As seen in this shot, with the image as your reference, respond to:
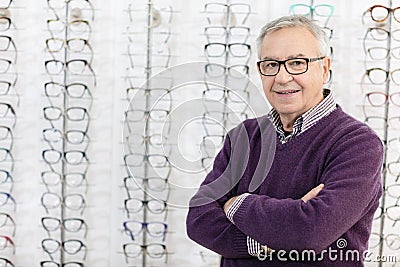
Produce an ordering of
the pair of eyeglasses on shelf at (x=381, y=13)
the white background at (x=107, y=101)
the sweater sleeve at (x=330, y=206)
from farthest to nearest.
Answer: the white background at (x=107, y=101)
the pair of eyeglasses on shelf at (x=381, y=13)
the sweater sleeve at (x=330, y=206)

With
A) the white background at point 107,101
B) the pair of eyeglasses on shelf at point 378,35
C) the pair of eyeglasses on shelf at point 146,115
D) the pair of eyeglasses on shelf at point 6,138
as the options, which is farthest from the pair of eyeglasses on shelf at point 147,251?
the pair of eyeglasses on shelf at point 378,35

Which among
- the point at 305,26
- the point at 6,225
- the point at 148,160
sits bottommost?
the point at 6,225

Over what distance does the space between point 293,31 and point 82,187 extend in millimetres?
1556

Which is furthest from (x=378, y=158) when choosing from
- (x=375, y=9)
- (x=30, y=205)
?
(x=30, y=205)

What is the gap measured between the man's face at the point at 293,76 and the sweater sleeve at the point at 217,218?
23cm

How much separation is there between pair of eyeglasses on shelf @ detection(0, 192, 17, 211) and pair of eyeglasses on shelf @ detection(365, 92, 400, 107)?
Result: 1574mm

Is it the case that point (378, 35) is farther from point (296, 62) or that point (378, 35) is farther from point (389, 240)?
point (296, 62)

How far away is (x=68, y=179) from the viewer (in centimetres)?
285

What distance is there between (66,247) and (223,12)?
48.1 inches

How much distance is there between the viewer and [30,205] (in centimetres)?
284

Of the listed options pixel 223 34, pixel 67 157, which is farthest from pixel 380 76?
pixel 67 157

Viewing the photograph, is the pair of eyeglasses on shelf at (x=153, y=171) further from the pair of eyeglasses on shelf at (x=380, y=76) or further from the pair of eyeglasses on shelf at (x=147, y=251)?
the pair of eyeglasses on shelf at (x=380, y=76)

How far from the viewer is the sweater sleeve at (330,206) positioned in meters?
1.43

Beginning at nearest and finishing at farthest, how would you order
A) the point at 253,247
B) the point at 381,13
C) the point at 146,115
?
the point at 253,247 → the point at 381,13 → the point at 146,115
